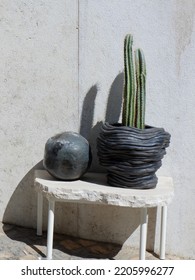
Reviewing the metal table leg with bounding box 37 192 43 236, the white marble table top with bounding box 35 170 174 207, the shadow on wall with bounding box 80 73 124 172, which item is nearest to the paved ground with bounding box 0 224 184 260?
the metal table leg with bounding box 37 192 43 236

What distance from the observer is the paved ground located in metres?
3.82

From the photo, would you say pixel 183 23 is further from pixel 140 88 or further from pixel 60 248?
pixel 60 248

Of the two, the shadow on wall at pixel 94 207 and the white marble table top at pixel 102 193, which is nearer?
the white marble table top at pixel 102 193

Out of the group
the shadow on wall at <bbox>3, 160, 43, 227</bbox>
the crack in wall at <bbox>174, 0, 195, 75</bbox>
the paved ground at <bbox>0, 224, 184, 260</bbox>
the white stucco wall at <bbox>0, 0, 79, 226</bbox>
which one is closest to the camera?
the crack in wall at <bbox>174, 0, 195, 75</bbox>

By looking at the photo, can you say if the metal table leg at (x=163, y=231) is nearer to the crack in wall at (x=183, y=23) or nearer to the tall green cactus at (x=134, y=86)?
the tall green cactus at (x=134, y=86)

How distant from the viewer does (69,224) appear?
13.8 ft

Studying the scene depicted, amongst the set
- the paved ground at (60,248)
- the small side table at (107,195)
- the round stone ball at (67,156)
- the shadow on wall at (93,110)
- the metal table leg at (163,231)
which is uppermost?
the shadow on wall at (93,110)

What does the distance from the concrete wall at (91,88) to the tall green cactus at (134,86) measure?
0.26m

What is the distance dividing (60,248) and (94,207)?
444mm

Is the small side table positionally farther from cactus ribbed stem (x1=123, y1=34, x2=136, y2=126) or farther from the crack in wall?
the crack in wall

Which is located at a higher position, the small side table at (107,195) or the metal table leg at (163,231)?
the small side table at (107,195)

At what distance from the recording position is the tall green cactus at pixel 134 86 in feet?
11.5

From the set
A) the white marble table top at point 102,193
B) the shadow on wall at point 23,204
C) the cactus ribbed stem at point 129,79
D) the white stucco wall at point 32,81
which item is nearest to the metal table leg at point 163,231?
the white marble table top at point 102,193

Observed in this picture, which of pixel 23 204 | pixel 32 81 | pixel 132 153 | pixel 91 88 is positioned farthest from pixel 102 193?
pixel 32 81
